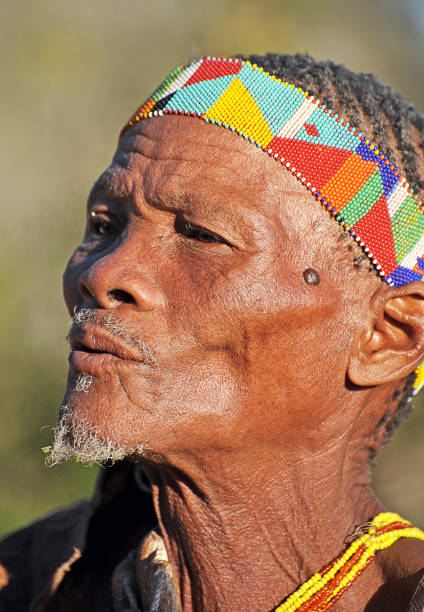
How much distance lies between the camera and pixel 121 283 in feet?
8.72

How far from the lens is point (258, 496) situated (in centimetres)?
291

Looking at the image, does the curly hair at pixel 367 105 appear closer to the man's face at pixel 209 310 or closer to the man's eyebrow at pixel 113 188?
the man's face at pixel 209 310

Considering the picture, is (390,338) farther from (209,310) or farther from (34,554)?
(34,554)

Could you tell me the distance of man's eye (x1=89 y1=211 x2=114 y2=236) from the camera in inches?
122

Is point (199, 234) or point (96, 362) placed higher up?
point (199, 234)

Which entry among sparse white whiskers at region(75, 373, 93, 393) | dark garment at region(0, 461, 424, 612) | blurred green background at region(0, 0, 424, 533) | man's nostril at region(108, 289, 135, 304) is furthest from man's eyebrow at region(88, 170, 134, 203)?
blurred green background at region(0, 0, 424, 533)

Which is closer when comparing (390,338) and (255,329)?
(255,329)

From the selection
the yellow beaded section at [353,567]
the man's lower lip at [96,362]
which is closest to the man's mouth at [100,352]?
the man's lower lip at [96,362]

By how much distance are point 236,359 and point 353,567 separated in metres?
0.87

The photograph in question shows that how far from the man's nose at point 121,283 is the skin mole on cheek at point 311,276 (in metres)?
0.52

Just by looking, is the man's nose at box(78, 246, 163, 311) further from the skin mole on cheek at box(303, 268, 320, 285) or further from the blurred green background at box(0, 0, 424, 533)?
the blurred green background at box(0, 0, 424, 533)

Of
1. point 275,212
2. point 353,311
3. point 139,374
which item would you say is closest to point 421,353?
point 353,311

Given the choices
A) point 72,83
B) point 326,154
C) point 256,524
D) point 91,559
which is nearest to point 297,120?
point 326,154

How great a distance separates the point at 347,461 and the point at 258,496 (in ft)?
1.32
